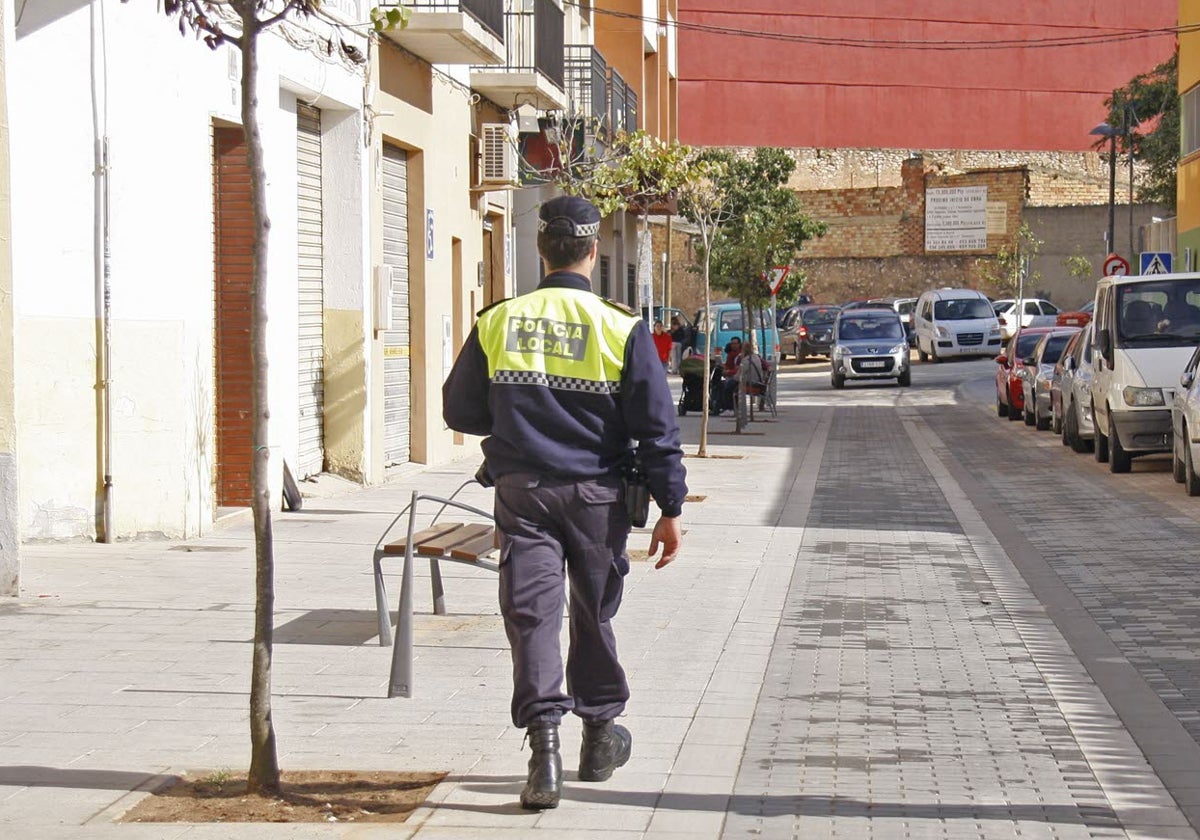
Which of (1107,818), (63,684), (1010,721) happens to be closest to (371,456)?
(63,684)

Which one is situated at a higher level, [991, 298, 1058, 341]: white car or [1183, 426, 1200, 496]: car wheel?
[991, 298, 1058, 341]: white car

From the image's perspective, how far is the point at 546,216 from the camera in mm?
5934

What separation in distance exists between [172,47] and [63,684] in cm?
640

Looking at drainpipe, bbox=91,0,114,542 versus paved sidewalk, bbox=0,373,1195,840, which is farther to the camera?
drainpipe, bbox=91,0,114,542

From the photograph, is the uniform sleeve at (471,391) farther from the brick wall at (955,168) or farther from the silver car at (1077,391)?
the brick wall at (955,168)

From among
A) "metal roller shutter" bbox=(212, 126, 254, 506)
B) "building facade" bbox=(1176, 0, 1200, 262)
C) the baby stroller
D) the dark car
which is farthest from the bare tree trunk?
the dark car

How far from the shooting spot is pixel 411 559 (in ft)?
25.6

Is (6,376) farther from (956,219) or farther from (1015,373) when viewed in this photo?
(956,219)

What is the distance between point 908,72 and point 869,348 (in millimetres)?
24043

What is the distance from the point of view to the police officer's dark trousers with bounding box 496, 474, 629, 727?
18.3 feet

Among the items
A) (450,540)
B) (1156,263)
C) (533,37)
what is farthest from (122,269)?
(1156,263)

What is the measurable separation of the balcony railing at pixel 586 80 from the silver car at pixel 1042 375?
7.70 m

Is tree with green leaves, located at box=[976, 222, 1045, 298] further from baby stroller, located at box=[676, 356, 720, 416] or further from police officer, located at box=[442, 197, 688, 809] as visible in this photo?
police officer, located at box=[442, 197, 688, 809]

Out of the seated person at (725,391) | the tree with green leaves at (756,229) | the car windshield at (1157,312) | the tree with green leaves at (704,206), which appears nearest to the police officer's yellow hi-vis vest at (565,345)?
the tree with green leaves at (704,206)
